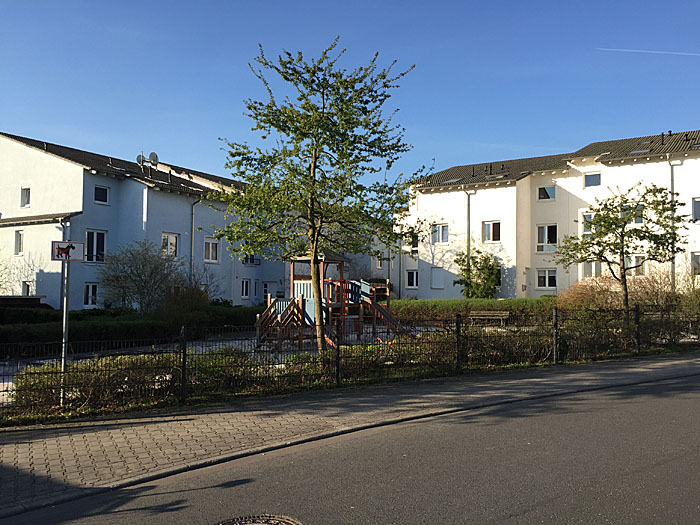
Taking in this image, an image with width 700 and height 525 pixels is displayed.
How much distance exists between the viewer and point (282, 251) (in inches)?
538

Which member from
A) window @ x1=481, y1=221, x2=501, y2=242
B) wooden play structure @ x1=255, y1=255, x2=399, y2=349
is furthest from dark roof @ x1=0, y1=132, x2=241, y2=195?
window @ x1=481, y1=221, x2=501, y2=242

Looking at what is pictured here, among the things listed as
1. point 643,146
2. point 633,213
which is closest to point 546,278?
point 643,146

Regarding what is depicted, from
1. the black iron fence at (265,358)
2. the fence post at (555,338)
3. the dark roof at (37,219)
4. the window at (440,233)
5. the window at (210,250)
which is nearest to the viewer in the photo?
the black iron fence at (265,358)

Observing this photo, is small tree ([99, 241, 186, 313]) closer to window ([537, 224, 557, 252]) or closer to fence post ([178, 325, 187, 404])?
fence post ([178, 325, 187, 404])

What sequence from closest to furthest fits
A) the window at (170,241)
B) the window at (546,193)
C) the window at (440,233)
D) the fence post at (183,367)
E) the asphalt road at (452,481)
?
the asphalt road at (452,481), the fence post at (183,367), the window at (170,241), the window at (546,193), the window at (440,233)

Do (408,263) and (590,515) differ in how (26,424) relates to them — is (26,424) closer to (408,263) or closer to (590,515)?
(590,515)

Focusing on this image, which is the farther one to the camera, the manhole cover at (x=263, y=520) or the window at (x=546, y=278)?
the window at (x=546, y=278)

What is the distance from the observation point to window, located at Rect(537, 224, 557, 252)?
4122cm

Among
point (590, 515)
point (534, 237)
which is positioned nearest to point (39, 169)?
point (534, 237)

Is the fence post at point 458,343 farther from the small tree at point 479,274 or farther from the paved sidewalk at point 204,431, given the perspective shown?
the small tree at point 479,274

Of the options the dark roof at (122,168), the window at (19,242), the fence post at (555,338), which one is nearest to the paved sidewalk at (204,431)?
the fence post at (555,338)

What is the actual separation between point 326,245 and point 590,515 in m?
9.18

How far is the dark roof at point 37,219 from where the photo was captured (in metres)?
29.6

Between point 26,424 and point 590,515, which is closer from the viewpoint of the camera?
point 590,515
